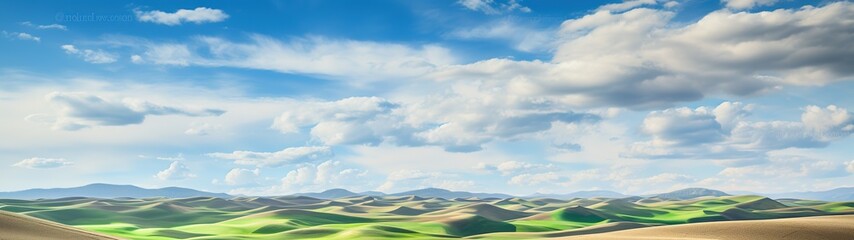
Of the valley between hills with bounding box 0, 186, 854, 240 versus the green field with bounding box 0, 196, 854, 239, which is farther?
the green field with bounding box 0, 196, 854, 239

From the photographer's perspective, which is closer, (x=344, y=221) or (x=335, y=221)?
(x=335, y=221)

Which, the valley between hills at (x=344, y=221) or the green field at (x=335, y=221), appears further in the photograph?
the green field at (x=335, y=221)

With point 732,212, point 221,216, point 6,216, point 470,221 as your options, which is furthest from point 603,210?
point 6,216

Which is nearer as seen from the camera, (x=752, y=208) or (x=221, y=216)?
(x=221, y=216)

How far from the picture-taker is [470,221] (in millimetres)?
102812

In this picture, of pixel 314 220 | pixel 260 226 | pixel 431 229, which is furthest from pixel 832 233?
pixel 314 220

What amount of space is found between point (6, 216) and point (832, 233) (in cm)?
3914

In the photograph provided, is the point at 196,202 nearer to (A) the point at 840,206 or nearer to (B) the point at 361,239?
(B) the point at 361,239

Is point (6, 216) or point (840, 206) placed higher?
point (840, 206)

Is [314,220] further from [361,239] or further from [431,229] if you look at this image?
[361,239]

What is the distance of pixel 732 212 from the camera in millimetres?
151750

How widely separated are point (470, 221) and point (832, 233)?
6816cm

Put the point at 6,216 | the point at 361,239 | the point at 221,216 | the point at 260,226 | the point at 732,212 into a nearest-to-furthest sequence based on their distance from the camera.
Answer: the point at 6,216 < the point at 361,239 < the point at 260,226 < the point at 221,216 < the point at 732,212

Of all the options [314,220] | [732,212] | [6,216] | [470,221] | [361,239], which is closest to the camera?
[6,216]
